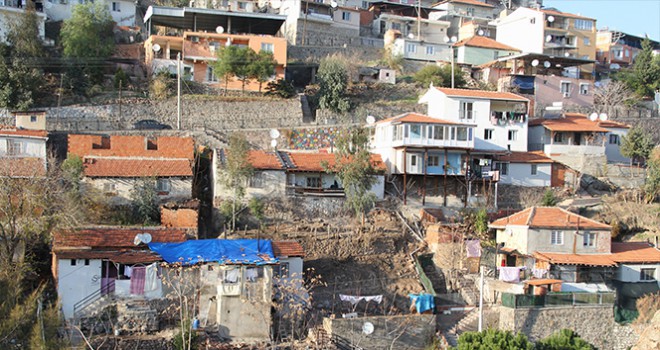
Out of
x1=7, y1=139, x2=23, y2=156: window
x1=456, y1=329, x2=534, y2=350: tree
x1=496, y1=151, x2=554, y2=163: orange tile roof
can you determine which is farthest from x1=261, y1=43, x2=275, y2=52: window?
x1=456, y1=329, x2=534, y2=350: tree

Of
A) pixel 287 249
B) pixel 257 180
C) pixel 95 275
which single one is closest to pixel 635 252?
pixel 287 249

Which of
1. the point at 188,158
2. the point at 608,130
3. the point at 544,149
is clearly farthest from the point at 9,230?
the point at 608,130

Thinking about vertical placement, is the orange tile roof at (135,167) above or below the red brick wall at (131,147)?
below

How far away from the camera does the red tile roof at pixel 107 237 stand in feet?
91.6

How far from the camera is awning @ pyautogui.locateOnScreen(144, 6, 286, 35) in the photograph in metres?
49.1

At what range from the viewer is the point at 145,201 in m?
32.9

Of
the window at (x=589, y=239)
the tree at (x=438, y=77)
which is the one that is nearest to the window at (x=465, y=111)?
the tree at (x=438, y=77)

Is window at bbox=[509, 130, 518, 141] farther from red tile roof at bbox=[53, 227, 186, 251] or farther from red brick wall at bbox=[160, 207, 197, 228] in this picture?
red tile roof at bbox=[53, 227, 186, 251]

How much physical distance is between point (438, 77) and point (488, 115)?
8.49 m

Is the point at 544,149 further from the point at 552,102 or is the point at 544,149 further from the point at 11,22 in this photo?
the point at 11,22

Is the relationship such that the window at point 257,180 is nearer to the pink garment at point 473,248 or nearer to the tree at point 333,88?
the pink garment at point 473,248

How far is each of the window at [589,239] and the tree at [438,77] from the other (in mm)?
18983

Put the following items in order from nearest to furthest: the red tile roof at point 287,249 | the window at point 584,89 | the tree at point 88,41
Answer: the red tile roof at point 287,249 < the tree at point 88,41 < the window at point 584,89

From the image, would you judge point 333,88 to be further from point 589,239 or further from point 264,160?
point 589,239
